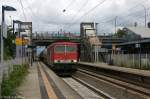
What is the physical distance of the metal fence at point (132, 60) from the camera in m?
51.3

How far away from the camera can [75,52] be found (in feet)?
135

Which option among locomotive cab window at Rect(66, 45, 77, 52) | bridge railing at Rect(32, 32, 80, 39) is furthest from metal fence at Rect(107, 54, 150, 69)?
bridge railing at Rect(32, 32, 80, 39)

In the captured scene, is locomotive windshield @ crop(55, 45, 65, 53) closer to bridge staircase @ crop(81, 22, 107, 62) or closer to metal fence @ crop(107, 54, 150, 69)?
metal fence @ crop(107, 54, 150, 69)

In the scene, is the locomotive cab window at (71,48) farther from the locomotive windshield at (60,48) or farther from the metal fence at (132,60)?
the metal fence at (132,60)

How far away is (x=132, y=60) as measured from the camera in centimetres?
5775

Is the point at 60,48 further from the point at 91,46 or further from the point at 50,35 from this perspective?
the point at 50,35

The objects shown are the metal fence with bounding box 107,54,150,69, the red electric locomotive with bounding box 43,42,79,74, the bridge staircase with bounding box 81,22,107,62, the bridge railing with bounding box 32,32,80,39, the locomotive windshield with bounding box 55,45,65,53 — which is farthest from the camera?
the bridge railing with bounding box 32,32,80,39

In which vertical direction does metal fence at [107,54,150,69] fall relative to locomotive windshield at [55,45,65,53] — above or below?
below

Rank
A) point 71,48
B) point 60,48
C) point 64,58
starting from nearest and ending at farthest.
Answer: point 64,58
point 60,48
point 71,48

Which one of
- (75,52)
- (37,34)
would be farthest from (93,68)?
(37,34)

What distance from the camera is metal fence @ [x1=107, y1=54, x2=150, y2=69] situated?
51294 mm

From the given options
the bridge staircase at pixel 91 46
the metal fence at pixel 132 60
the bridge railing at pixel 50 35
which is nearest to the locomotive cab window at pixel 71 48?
the metal fence at pixel 132 60

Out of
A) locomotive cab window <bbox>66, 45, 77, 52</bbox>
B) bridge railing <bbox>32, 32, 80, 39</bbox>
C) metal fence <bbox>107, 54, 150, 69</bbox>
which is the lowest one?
metal fence <bbox>107, 54, 150, 69</bbox>

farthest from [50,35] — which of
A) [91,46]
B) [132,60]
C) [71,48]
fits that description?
[71,48]
